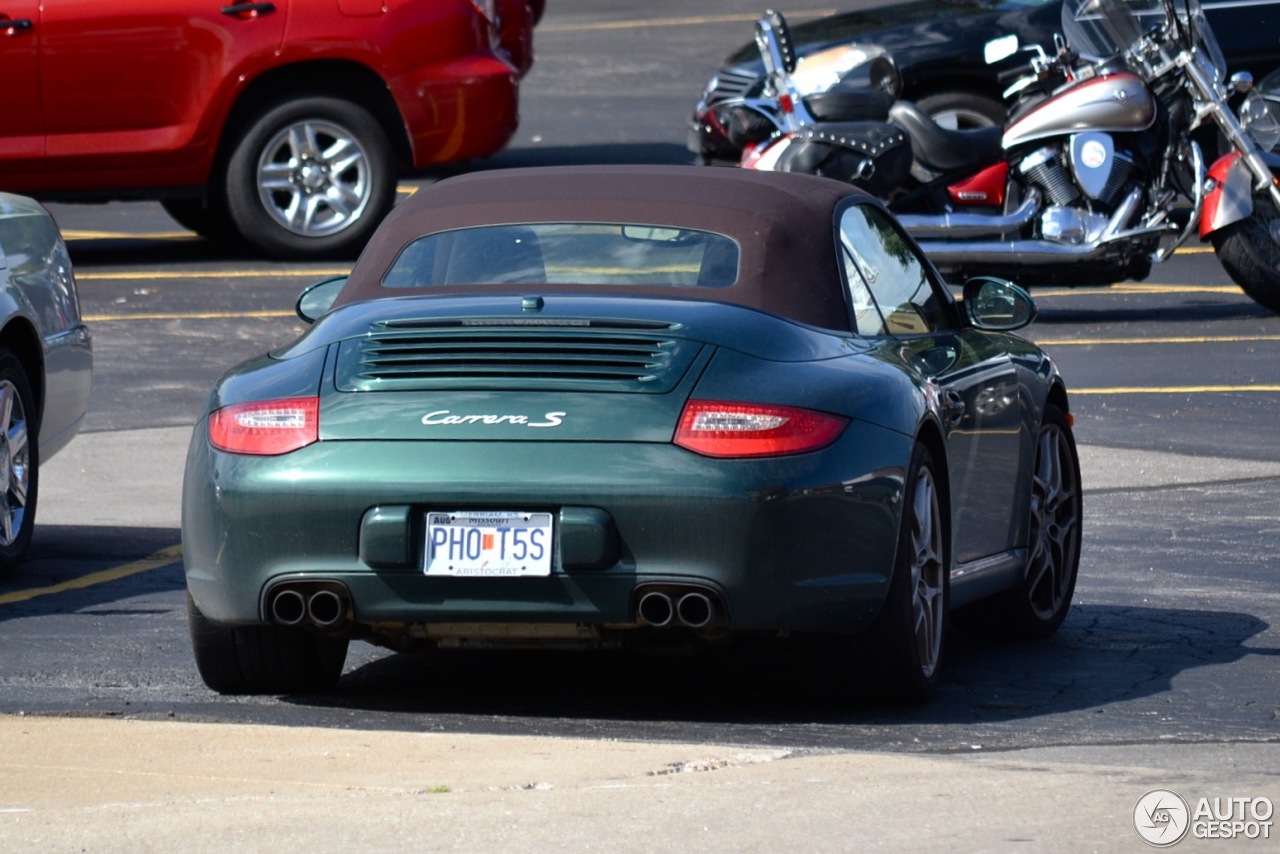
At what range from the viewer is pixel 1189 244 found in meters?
17.8

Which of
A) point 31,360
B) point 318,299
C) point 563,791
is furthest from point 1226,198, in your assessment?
point 563,791

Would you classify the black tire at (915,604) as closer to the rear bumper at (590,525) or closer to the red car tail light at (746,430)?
the rear bumper at (590,525)

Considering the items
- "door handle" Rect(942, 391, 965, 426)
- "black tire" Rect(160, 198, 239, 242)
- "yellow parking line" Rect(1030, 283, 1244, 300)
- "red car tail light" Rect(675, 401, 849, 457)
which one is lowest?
"yellow parking line" Rect(1030, 283, 1244, 300)

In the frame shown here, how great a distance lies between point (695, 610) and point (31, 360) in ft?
12.7

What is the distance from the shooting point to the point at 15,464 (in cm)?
864

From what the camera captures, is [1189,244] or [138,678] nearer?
[138,678]

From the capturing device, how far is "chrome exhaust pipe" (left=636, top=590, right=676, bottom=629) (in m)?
5.80

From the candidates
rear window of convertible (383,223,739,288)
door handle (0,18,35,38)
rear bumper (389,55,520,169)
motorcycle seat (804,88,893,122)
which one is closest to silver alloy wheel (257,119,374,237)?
rear bumper (389,55,520,169)

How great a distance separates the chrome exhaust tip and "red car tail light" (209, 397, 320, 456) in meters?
0.33

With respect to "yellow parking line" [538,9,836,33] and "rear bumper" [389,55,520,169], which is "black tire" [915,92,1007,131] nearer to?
"rear bumper" [389,55,520,169]

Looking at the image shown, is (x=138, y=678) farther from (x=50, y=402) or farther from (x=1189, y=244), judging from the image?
(x=1189, y=244)

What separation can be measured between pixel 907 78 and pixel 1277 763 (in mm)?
11868

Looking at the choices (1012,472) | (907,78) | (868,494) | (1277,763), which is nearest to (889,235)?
(1012,472)

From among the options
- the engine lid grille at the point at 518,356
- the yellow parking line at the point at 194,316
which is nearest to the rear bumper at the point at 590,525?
the engine lid grille at the point at 518,356
